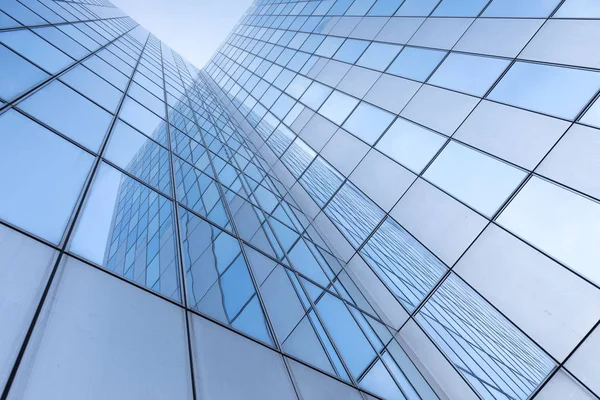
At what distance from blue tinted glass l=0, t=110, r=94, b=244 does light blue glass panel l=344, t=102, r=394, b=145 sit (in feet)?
33.8

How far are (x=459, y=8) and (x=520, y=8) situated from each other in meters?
2.80

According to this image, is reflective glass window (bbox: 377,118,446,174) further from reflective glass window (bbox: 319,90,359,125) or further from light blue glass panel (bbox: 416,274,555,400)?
light blue glass panel (bbox: 416,274,555,400)

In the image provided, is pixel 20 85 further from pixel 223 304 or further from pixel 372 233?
pixel 372 233

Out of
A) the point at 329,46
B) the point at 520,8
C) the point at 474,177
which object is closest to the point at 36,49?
the point at 474,177

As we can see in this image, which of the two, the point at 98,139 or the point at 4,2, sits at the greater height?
the point at 4,2

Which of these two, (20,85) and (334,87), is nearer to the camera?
(20,85)

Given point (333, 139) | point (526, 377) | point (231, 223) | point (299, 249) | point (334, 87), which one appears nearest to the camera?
point (526, 377)

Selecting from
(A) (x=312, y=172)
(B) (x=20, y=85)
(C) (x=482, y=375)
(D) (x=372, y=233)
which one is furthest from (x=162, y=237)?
(A) (x=312, y=172)

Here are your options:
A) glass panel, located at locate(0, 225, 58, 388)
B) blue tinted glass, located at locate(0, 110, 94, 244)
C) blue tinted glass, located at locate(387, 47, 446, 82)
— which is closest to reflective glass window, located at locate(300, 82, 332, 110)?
blue tinted glass, located at locate(387, 47, 446, 82)

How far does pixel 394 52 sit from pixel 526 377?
43.6 feet

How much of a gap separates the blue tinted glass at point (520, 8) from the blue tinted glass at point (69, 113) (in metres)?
12.9

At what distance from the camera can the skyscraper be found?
4266mm

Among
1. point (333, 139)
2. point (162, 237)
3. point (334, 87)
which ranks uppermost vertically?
point (334, 87)

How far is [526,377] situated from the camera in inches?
320
